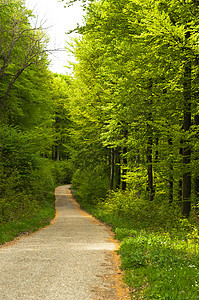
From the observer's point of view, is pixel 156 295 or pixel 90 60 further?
pixel 90 60

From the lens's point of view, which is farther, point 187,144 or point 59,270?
point 187,144

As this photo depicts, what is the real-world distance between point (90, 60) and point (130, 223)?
1386 cm

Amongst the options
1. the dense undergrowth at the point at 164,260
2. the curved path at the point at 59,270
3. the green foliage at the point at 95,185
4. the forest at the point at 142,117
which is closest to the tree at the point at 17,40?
the forest at the point at 142,117

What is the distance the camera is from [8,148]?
632 inches

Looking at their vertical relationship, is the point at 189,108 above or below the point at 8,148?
above

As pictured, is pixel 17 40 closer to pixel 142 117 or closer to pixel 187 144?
pixel 142 117

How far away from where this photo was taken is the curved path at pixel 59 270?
5254mm

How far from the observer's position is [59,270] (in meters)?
6.65

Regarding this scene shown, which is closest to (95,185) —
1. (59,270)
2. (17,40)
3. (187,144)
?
(17,40)

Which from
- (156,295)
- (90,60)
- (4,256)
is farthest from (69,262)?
(90,60)

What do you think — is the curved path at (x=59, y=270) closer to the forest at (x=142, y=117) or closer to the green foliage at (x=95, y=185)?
the forest at (x=142, y=117)

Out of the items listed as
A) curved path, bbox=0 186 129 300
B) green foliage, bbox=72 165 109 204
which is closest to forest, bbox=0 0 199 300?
curved path, bbox=0 186 129 300

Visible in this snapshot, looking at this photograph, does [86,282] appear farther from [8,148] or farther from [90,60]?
[90,60]

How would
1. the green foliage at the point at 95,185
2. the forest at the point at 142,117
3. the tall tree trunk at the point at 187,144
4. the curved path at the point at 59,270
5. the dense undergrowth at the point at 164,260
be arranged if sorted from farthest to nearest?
the green foliage at the point at 95,185, the tall tree trunk at the point at 187,144, the forest at the point at 142,117, the curved path at the point at 59,270, the dense undergrowth at the point at 164,260
